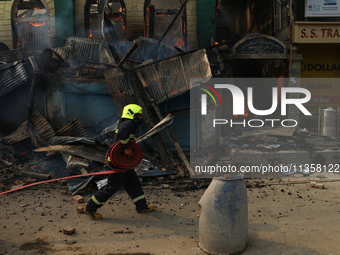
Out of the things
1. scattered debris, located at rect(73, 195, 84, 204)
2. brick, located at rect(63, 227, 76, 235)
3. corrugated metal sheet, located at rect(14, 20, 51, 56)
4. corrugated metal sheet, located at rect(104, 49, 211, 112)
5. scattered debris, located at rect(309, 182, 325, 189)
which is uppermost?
corrugated metal sheet, located at rect(14, 20, 51, 56)

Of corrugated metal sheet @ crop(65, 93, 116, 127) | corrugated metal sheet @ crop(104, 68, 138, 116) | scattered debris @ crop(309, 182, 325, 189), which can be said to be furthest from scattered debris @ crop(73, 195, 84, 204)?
scattered debris @ crop(309, 182, 325, 189)

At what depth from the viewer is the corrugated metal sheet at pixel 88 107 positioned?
996 centimetres

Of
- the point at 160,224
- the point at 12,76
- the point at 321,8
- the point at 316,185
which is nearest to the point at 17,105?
the point at 12,76

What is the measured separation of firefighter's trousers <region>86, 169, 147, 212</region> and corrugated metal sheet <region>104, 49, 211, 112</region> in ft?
13.0

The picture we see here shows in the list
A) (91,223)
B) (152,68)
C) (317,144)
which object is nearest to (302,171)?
(317,144)

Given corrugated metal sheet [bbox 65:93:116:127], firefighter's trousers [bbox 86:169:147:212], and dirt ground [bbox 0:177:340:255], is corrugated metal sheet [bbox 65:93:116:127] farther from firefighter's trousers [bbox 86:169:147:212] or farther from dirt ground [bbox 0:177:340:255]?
firefighter's trousers [bbox 86:169:147:212]

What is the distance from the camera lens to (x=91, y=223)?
16.8ft

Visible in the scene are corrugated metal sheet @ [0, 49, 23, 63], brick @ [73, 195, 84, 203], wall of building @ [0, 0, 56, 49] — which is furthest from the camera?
wall of building @ [0, 0, 56, 49]

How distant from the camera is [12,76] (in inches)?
373

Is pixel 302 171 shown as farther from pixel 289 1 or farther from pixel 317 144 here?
pixel 289 1

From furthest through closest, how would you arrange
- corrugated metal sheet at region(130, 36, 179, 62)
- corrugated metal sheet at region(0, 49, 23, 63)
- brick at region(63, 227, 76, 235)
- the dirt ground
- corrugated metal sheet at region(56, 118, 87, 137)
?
corrugated metal sheet at region(130, 36, 179, 62) → corrugated metal sheet at region(0, 49, 23, 63) → corrugated metal sheet at region(56, 118, 87, 137) → brick at region(63, 227, 76, 235) → the dirt ground

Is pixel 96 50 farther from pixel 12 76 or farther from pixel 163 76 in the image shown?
pixel 163 76

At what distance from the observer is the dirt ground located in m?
4.21

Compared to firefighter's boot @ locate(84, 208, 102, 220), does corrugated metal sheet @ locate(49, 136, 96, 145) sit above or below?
above
